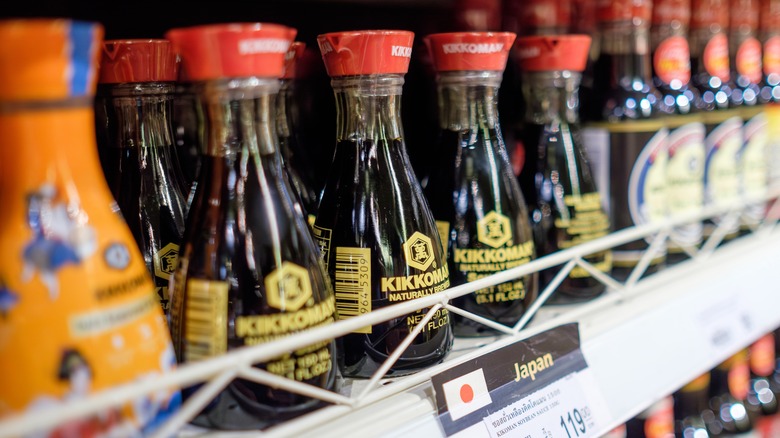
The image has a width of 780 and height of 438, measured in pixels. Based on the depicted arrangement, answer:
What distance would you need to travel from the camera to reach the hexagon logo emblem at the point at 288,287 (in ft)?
1.75

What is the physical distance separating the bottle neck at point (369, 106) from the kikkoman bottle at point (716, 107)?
26.7 inches

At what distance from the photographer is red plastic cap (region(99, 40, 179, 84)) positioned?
23.0 inches

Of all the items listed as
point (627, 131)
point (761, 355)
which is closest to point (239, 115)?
point (627, 131)

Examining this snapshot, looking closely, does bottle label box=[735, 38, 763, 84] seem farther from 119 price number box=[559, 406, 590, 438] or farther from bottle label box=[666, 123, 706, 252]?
119 price number box=[559, 406, 590, 438]

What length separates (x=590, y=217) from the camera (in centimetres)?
Answer: 90

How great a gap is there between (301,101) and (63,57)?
525 millimetres

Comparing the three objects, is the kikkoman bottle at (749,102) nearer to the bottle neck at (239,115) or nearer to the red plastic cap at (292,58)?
the red plastic cap at (292,58)

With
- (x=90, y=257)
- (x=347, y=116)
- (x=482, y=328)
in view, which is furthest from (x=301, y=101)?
(x=90, y=257)

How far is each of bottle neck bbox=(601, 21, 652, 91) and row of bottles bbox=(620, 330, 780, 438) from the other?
50 centimetres

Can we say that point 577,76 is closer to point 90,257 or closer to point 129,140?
point 129,140

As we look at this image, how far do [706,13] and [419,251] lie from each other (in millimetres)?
811

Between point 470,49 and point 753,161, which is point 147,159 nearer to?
point 470,49

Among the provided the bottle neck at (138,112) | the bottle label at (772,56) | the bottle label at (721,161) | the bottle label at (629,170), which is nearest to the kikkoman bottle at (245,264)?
the bottle neck at (138,112)

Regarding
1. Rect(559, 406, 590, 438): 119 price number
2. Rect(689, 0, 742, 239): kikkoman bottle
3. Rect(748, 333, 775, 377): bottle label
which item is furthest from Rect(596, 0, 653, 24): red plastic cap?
Rect(748, 333, 775, 377): bottle label
